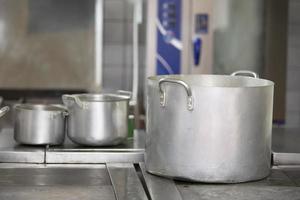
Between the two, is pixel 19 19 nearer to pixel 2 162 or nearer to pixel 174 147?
pixel 2 162

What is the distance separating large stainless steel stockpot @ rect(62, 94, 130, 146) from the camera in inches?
68.5

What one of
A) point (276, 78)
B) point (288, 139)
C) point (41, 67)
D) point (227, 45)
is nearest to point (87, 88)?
point (41, 67)

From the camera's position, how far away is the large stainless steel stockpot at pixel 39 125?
1737 millimetres

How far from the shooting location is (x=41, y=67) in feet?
12.6

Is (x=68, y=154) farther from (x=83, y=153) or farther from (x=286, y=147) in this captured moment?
(x=286, y=147)

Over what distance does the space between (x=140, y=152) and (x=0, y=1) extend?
2296mm

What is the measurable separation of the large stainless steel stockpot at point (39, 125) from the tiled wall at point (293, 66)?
2.69 meters

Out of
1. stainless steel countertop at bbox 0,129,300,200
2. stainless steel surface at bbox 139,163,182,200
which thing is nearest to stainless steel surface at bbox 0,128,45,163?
stainless steel countertop at bbox 0,129,300,200

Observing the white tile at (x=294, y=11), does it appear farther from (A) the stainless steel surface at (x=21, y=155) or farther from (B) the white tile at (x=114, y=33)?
(A) the stainless steel surface at (x=21, y=155)

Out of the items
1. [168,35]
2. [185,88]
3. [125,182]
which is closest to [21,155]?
[125,182]

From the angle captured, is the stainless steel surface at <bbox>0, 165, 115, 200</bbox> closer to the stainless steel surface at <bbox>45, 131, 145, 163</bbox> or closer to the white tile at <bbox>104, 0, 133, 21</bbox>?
the stainless steel surface at <bbox>45, 131, 145, 163</bbox>

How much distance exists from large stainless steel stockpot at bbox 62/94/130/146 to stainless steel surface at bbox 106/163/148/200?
9 centimetres

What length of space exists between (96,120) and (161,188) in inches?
13.4

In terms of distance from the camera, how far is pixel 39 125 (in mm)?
1748
